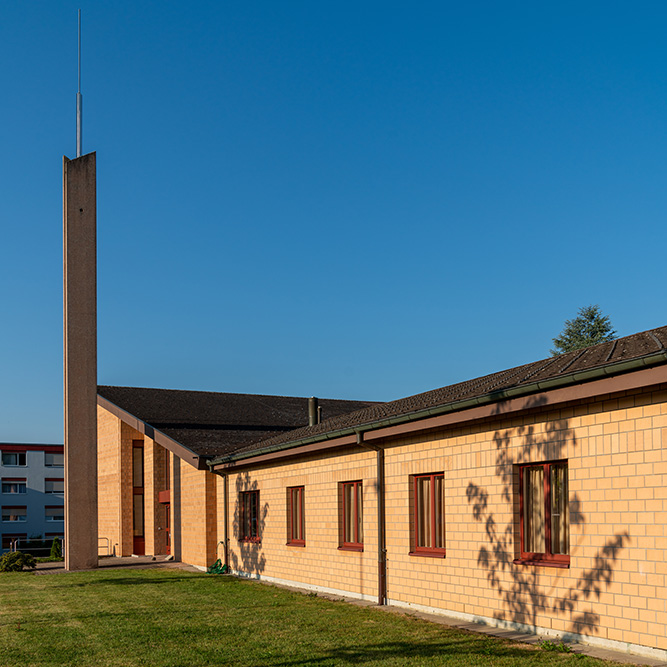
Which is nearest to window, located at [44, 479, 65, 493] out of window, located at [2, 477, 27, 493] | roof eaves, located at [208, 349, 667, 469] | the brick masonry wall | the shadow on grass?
window, located at [2, 477, 27, 493]

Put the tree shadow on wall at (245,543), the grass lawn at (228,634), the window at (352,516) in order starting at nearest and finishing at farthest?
the grass lawn at (228,634), the window at (352,516), the tree shadow on wall at (245,543)

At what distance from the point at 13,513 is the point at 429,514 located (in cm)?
7416

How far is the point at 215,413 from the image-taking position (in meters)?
32.5

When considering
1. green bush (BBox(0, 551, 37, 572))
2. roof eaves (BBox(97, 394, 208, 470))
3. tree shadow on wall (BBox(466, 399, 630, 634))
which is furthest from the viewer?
green bush (BBox(0, 551, 37, 572))

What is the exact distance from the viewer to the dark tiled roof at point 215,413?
26.6m

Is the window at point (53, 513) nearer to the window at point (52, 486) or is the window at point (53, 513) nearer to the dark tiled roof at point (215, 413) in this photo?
the window at point (52, 486)

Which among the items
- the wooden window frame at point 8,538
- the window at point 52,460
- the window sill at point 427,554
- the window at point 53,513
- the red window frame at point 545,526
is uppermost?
the red window frame at point 545,526

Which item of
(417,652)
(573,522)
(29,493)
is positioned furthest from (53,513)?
(573,522)

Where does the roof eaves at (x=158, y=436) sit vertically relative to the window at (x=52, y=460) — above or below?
above

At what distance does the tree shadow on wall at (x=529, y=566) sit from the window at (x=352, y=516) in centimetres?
432

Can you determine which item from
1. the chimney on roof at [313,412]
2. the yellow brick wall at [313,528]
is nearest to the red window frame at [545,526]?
the yellow brick wall at [313,528]

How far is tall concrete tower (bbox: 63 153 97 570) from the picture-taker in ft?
85.4

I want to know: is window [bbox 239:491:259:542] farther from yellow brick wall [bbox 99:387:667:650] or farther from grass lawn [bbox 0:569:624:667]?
grass lawn [bbox 0:569:624:667]

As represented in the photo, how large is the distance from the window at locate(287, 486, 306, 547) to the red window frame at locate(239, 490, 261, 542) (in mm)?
2159
